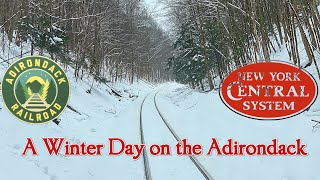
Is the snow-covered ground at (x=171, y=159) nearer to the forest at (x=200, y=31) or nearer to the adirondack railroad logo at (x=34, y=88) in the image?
the adirondack railroad logo at (x=34, y=88)

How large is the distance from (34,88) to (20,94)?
0.27 meters

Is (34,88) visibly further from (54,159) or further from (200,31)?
(200,31)

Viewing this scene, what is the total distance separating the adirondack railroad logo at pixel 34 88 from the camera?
6000mm

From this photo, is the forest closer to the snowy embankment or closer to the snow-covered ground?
the snow-covered ground

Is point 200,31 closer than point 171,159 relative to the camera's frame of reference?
No

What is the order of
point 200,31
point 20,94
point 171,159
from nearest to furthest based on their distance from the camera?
point 20,94 < point 171,159 < point 200,31

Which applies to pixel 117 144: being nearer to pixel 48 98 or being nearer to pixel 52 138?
pixel 52 138

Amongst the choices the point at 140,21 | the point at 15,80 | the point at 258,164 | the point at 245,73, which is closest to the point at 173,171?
the point at 258,164

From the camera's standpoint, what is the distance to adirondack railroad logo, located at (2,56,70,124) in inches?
236

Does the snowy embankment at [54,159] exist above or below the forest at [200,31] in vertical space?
below

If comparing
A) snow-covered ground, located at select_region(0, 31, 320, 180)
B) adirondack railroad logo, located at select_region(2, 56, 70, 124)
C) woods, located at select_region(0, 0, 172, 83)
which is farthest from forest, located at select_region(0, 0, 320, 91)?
adirondack railroad logo, located at select_region(2, 56, 70, 124)

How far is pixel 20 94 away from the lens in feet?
20.8

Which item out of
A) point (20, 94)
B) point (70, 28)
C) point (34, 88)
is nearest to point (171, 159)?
point (34, 88)

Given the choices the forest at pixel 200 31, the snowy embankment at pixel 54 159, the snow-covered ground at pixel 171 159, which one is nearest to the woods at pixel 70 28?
the forest at pixel 200 31
